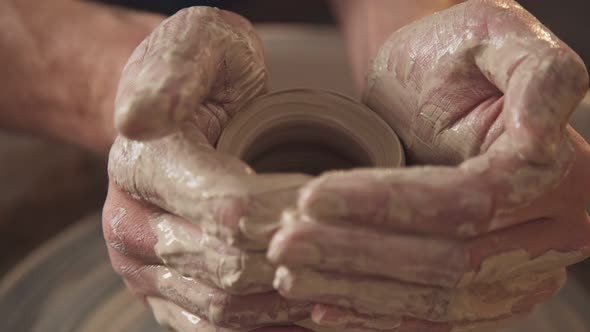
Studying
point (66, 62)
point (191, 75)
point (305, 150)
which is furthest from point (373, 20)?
point (191, 75)

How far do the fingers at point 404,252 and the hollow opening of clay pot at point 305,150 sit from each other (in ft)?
0.73

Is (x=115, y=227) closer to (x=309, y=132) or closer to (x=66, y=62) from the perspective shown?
(x=309, y=132)

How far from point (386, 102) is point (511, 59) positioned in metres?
0.29

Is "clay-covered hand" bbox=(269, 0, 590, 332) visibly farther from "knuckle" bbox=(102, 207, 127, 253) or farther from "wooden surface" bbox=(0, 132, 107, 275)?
"wooden surface" bbox=(0, 132, 107, 275)

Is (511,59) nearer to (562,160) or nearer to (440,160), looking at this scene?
(562,160)

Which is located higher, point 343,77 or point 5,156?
point 343,77

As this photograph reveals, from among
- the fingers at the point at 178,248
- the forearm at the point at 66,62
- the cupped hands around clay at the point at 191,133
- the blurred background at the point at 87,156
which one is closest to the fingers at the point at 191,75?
the cupped hands around clay at the point at 191,133

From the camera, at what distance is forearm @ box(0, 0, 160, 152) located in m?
1.63

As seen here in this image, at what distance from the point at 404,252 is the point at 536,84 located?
10.2 inches

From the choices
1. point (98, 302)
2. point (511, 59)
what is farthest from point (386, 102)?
point (98, 302)

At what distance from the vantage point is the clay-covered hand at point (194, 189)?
0.83 metres

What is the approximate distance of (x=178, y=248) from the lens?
3.09ft

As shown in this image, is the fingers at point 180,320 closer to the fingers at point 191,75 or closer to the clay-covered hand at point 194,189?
the clay-covered hand at point 194,189

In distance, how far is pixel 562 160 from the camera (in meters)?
0.89
